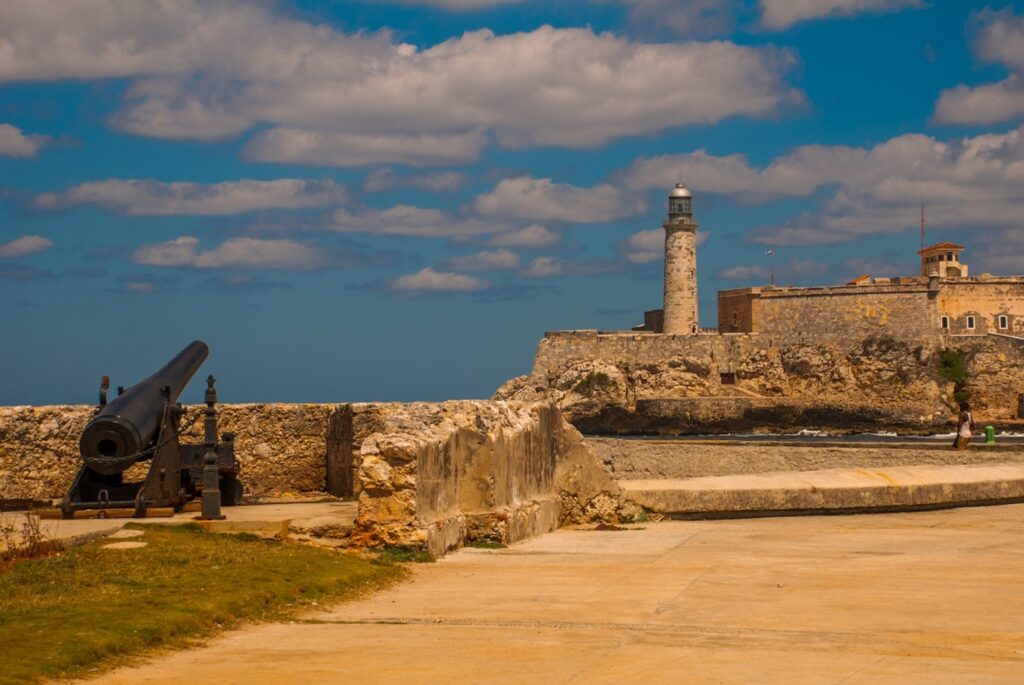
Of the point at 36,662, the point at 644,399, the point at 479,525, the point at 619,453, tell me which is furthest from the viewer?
the point at 644,399

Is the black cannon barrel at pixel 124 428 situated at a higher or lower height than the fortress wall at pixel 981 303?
lower

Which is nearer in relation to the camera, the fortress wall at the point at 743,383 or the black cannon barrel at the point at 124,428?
the black cannon barrel at the point at 124,428

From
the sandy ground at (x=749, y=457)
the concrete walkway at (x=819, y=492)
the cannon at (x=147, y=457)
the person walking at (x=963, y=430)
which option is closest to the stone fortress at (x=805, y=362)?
the sandy ground at (x=749, y=457)

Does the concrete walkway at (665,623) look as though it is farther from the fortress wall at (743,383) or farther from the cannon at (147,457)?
the fortress wall at (743,383)

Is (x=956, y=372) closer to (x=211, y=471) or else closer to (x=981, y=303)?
(x=981, y=303)

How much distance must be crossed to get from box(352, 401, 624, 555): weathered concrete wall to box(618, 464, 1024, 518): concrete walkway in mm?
542

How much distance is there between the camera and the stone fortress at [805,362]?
81000mm

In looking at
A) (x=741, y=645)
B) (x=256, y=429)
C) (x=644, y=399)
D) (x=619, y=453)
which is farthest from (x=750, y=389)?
(x=741, y=645)

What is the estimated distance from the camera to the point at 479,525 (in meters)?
9.12

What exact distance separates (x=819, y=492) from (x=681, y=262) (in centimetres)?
7032

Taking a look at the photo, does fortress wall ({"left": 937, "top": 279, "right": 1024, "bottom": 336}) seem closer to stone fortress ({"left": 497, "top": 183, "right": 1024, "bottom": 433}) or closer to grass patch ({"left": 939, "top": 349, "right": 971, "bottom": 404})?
stone fortress ({"left": 497, "top": 183, "right": 1024, "bottom": 433})

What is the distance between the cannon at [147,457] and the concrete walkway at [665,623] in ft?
7.19

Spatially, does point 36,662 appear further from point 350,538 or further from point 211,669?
point 350,538

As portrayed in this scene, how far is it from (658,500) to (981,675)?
627cm
